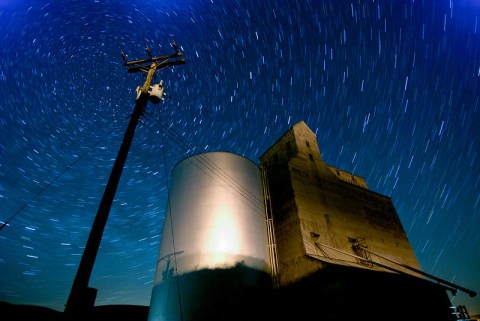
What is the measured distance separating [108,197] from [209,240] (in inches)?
294

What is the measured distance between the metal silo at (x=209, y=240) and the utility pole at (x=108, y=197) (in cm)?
410

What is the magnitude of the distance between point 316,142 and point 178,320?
62.8 feet

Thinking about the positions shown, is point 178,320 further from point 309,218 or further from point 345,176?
point 345,176

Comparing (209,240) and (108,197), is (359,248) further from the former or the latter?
(108,197)

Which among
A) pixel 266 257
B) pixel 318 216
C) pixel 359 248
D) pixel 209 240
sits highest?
pixel 318 216

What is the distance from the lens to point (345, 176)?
87.0ft

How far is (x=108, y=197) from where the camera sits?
612 centimetres

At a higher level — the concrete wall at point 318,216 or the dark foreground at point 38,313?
the concrete wall at point 318,216

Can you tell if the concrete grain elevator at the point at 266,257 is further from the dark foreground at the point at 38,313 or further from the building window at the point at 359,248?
the dark foreground at the point at 38,313

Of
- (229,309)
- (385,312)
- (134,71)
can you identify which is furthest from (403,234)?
(134,71)

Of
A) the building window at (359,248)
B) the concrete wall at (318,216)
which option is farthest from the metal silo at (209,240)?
the building window at (359,248)

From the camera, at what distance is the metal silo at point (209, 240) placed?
1150cm

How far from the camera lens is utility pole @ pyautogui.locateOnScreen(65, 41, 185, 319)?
196 inches

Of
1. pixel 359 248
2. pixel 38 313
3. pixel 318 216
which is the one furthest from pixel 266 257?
pixel 38 313
